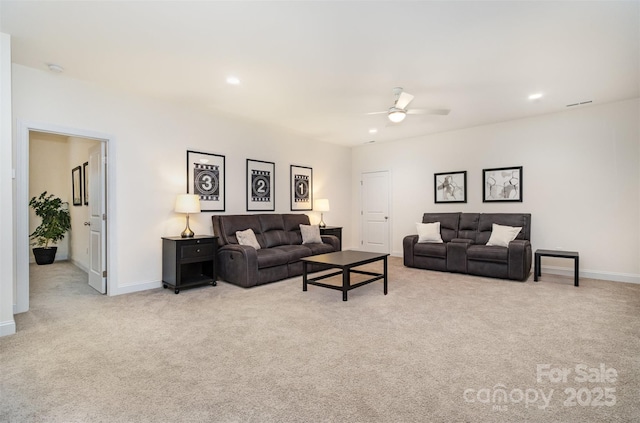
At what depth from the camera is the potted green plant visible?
21.2 ft

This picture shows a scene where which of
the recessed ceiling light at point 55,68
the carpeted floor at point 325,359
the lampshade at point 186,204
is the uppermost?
the recessed ceiling light at point 55,68

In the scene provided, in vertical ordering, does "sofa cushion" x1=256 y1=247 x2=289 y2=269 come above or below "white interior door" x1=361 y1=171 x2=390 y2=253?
below

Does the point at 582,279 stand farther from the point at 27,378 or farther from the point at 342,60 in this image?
the point at 27,378

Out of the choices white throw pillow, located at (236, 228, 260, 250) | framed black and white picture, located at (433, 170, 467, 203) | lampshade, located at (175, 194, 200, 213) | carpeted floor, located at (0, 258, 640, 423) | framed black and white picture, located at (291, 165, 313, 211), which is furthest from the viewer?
framed black and white picture, located at (291, 165, 313, 211)

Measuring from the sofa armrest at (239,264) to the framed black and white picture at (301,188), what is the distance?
6.92ft

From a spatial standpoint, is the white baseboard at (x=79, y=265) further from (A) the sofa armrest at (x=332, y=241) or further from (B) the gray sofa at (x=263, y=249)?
(A) the sofa armrest at (x=332, y=241)

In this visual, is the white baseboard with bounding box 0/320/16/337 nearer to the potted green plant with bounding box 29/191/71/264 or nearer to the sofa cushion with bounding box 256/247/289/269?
the sofa cushion with bounding box 256/247/289/269

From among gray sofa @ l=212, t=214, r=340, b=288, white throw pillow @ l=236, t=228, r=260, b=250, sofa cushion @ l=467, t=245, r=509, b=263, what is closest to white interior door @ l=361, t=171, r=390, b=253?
gray sofa @ l=212, t=214, r=340, b=288

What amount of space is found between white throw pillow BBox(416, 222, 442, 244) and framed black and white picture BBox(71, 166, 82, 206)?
6.42 m

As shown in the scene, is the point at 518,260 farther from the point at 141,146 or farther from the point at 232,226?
the point at 141,146

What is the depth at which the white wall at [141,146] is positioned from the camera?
3.70 m

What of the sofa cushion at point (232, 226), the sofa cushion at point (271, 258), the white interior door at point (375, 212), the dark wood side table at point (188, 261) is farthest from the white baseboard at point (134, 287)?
the white interior door at point (375, 212)

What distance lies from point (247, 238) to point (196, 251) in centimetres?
84

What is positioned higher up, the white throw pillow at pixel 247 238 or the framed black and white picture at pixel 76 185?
the framed black and white picture at pixel 76 185
